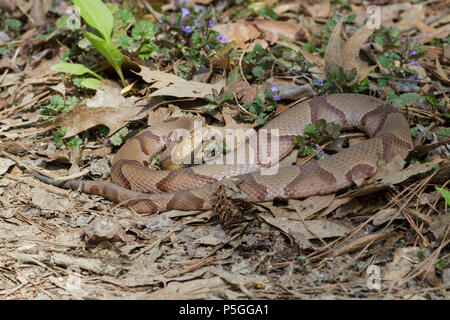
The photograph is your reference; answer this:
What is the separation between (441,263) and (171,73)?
11.2 feet

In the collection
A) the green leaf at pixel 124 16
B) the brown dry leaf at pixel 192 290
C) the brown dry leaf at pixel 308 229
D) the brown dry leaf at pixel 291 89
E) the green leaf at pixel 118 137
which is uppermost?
the green leaf at pixel 124 16

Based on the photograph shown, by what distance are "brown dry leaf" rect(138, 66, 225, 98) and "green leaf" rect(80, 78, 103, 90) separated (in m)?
0.55

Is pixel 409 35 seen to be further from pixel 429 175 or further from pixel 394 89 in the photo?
pixel 429 175

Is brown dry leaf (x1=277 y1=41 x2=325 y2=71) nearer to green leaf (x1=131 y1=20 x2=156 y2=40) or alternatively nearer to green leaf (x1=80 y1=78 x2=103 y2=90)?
green leaf (x1=131 y1=20 x2=156 y2=40)

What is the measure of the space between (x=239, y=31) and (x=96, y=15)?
1736 mm

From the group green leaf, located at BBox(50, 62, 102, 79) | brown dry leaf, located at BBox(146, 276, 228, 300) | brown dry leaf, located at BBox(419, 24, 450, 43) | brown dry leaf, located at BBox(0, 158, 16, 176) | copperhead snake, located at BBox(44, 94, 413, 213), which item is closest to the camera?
brown dry leaf, located at BBox(146, 276, 228, 300)

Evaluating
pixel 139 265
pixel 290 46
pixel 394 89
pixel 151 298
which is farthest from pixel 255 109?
pixel 151 298

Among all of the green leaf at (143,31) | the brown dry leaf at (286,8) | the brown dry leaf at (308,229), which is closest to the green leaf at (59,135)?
the green leaf at (143,31)

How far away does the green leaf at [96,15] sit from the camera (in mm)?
4379

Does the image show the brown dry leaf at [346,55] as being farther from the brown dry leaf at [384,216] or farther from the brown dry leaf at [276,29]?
the brown dry leaf at [384,216]

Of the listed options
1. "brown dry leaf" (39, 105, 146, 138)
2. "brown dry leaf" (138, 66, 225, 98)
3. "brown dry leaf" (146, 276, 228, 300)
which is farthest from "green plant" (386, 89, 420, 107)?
"brown dry leaf" (39, 105, 146, 138)

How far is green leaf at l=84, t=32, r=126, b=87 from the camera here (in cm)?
439

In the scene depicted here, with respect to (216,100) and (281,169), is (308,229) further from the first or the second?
(216,100)

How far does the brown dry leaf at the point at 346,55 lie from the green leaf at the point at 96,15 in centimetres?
235
